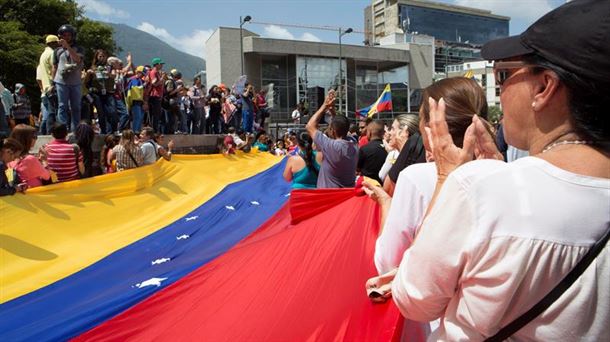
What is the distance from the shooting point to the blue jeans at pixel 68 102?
8234 millimetres

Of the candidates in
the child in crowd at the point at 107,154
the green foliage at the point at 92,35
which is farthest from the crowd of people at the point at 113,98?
the green foliage at the point at 92,35

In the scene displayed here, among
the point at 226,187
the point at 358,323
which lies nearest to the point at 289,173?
the point at 226,187

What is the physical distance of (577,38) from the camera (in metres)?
1.04

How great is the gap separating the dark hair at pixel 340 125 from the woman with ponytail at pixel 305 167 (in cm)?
71

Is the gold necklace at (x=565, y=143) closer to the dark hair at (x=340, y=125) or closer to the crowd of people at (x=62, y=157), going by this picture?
the dark hair at (x=340, y=125)

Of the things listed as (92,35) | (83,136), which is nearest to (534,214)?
(83,136)

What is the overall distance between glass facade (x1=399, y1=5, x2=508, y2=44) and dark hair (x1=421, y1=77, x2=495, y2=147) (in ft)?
376

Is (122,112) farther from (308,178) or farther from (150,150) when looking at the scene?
(308,178)

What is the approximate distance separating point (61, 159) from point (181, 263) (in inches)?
110

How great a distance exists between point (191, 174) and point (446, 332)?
6.98 m

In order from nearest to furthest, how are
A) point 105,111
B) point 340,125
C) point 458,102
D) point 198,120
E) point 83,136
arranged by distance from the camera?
point 458,102, point 340,125, point 83,136, point 105,111, point 198,120

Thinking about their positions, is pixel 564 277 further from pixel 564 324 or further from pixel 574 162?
pixel 574 162

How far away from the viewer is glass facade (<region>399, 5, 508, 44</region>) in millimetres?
120250

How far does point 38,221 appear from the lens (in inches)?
200
